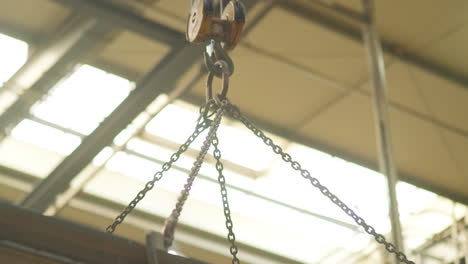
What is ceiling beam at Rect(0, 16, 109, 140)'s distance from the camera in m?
7.93

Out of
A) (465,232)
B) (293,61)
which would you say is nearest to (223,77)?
(293,61)

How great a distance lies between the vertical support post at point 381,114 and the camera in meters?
6.60

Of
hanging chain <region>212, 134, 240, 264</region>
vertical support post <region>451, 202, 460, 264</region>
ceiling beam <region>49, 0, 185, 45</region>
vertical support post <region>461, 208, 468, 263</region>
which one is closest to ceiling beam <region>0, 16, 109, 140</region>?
ceiling beam <region>49, 0, 185, 45</region>

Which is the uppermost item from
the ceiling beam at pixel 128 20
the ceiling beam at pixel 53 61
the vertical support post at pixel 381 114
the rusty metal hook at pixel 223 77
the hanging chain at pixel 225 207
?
the ceiling beam at pixel 53 61

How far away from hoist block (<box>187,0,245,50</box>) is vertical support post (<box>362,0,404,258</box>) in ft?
12.4

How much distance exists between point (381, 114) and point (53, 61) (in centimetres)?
326

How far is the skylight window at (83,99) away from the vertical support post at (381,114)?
8.76ft

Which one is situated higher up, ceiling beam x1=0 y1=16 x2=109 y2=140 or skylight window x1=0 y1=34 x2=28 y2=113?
skylight window x1=0 y1=34 x2=28 y2=113

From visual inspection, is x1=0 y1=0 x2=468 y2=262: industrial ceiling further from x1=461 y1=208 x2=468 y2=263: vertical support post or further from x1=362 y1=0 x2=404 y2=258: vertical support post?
x1=461 y1=208 x2=468 y2=263: vertical support post

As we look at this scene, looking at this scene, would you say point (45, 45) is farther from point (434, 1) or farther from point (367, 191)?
point (367, 191)

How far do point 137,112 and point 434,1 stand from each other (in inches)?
115

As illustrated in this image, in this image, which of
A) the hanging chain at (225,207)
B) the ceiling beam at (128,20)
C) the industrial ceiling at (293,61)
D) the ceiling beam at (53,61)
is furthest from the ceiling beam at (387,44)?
the hanging chain at (225,207)

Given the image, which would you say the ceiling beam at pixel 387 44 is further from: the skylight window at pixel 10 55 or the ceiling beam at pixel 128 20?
the skylight window at pixel 10 55

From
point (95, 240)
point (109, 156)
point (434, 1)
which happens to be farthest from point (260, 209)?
point (95, 240)
